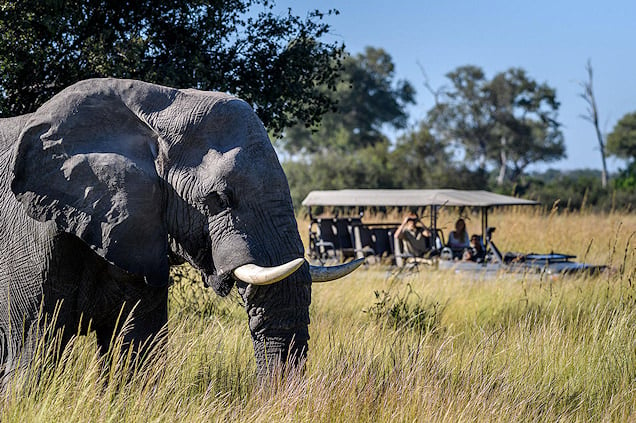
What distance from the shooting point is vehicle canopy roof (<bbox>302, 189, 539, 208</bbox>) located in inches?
643

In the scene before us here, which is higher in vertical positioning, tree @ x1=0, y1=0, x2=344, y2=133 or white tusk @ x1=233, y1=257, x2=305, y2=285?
tree @ x1=0, y1=0, x2=344, y2=133

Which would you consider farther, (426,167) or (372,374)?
(426,167)

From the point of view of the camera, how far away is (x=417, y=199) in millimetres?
16906

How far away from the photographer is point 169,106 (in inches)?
172

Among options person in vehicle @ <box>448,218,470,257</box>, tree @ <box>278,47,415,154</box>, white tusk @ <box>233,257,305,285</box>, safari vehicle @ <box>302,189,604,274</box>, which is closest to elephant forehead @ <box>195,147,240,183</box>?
white tusk @ <box>233,257,305,285</box>

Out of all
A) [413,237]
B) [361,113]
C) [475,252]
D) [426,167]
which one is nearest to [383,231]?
[413,237]

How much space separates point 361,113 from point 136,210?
50574 millimetres

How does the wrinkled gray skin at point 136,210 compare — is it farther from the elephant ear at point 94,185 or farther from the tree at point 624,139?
the tree at point 624,139

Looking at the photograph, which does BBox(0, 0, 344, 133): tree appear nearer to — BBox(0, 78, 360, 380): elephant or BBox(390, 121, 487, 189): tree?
BBox(0, 78, 360, 380): elephant

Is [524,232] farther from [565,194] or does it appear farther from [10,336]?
[565,194]

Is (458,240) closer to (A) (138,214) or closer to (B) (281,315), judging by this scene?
(B) (281,315)

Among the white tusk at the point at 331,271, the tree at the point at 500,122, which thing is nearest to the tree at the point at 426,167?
the tree at the point at 500,122

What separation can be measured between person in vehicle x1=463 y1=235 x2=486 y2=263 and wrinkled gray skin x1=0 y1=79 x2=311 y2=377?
10426mm

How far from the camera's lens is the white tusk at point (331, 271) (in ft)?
14.2
